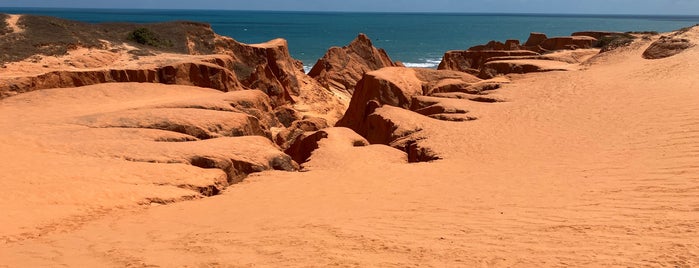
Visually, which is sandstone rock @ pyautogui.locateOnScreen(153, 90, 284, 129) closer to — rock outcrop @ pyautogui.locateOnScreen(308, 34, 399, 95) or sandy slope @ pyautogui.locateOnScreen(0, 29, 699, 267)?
sandy slope @ pyautogui.locateOnScreen(0, 29, 699, 267)

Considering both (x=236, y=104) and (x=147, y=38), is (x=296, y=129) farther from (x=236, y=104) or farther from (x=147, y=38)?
(x=147, y=38)

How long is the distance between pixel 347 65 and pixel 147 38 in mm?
12274

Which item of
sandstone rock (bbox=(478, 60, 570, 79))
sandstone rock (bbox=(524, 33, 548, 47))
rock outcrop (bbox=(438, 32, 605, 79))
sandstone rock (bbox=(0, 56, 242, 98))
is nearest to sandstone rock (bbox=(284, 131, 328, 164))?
sandstone rock (bbox=(0, 56, 242, 98))

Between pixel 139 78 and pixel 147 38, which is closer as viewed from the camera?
pixel 139 78

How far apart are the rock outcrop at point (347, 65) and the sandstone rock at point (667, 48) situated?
14875mm

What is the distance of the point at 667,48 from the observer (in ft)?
75.3

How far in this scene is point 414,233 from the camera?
7125 mm

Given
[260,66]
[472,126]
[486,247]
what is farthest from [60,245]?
[260,66]

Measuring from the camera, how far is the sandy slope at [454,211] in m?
6.36

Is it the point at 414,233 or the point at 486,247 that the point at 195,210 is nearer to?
the point at 414,233

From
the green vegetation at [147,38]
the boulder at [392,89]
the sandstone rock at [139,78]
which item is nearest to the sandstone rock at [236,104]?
the boulder at [392,89]

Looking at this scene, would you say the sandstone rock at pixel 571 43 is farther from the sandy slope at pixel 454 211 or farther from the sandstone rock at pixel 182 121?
the sandstone rock at pixel 182 121

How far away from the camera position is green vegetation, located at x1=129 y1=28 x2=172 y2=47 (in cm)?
2486

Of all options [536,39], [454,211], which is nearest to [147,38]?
[454,211]
